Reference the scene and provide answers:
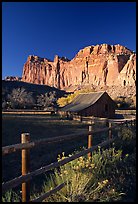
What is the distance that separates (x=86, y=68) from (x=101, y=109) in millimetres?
134087

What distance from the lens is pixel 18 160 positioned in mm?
8109

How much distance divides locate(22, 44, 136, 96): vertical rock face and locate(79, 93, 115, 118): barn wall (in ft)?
278

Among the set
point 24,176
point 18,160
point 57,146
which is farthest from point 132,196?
point 57,146

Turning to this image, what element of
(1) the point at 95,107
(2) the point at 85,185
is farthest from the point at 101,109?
(2) the point at 85,185

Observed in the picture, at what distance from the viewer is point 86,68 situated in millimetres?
162250

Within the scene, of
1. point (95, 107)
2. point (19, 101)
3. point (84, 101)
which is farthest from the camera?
point (19, 101)

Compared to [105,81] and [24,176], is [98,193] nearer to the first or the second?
[24,176]

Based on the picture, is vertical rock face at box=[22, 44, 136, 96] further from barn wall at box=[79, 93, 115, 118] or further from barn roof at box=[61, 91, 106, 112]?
barn wall at box=[79, 93, 115, 118]

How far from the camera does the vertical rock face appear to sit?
134 metres

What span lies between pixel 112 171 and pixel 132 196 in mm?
938

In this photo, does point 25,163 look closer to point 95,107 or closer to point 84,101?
point 95,107

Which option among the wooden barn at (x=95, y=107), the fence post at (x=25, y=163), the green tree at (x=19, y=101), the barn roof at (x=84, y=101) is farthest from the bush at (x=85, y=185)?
the green tree at (x=19, y=101)

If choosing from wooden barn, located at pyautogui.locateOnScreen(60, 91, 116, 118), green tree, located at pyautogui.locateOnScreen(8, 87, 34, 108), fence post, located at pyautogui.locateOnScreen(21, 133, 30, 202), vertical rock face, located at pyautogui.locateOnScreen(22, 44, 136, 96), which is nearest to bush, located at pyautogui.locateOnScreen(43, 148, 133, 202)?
fence post, located at pyautogui.locateOnScreen(21, 133, 30, 202)

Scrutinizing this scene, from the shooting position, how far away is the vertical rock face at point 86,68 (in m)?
134
